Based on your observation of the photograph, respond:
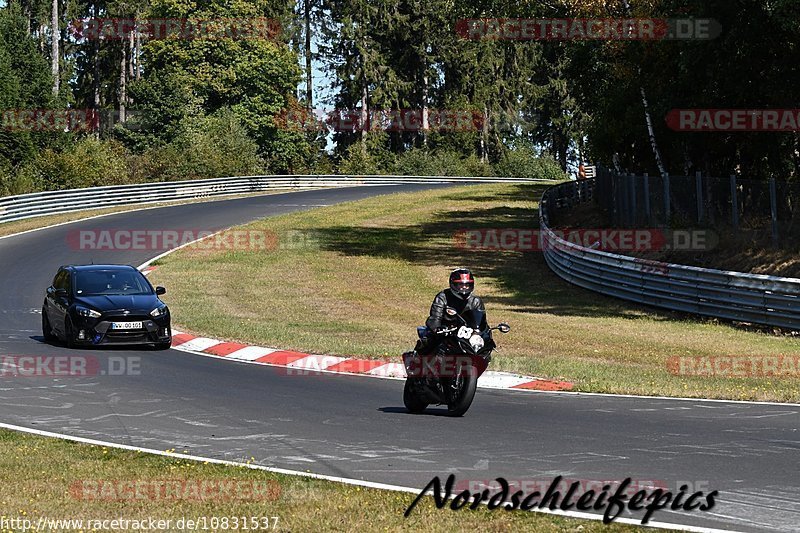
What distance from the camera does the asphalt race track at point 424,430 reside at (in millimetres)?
10547

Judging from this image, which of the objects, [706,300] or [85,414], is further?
[706,300]

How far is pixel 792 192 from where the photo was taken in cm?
2809

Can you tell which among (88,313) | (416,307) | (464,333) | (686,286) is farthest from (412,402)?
(416,307)

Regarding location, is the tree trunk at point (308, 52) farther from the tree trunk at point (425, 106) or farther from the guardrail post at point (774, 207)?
the guardrail post at point (774, 207)

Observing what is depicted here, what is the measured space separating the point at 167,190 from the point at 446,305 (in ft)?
158

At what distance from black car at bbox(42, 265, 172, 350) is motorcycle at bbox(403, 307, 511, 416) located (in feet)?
29.4

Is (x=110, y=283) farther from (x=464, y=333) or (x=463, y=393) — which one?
(x=464, y=333)

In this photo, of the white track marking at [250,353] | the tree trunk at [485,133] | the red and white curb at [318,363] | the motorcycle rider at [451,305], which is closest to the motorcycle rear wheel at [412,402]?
the motorcycle rider at [451,305]

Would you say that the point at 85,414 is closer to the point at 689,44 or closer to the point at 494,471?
the point at 494,471

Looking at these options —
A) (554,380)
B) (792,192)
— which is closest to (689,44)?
(792,192)

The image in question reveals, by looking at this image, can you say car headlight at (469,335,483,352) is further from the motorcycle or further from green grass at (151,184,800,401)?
green grass at (151,184,800,401)

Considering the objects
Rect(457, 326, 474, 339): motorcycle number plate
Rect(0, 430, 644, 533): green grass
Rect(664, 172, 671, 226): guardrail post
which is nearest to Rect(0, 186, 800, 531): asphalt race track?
Rect(0, 430, 644, 533): green grass

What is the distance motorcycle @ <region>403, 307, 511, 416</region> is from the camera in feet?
44.6

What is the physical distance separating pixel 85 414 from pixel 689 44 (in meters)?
21.8
